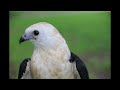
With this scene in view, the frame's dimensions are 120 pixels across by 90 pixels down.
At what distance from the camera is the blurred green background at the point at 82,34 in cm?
344

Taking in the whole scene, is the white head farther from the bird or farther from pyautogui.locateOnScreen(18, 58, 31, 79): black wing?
pyautogui.locateOnScreen(18, 58, 31, 79): black wing

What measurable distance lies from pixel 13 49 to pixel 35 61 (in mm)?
310

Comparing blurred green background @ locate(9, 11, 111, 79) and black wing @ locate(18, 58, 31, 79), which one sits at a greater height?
blurred green background @ locate(9, 11, 111, 79)

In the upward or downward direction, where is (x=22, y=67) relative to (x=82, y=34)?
downward

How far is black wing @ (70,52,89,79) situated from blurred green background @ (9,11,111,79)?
54mm

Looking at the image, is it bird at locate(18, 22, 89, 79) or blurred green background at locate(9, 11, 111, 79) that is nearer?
bird at locate(18, 22, 89, 79)

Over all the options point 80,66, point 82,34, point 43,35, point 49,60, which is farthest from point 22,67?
point 82,34

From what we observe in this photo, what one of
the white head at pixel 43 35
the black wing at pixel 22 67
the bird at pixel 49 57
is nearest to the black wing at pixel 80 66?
the bird at pixel 49 57

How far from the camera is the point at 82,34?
136 inches

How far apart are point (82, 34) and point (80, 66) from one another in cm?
35

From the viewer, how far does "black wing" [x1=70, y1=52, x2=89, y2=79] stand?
10.9 ft

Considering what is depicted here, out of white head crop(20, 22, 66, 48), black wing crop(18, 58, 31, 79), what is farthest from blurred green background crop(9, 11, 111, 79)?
white head crop(20, 22, 66, 48)

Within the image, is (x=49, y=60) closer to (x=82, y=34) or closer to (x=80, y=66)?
(x=80, y=66)

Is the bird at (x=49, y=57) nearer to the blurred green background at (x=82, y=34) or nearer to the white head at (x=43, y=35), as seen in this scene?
the white head at (x=43, y=35)
